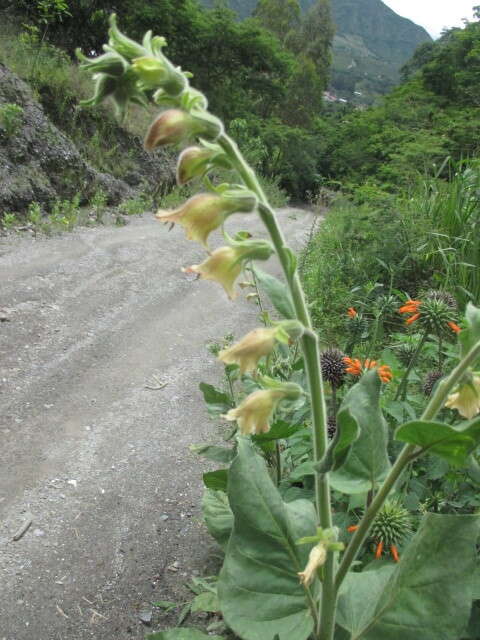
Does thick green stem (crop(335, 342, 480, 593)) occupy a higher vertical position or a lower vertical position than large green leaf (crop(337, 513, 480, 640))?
higher

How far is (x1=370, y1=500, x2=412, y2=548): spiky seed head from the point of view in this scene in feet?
5.96

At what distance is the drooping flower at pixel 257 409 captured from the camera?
Answer: 4.00 ft

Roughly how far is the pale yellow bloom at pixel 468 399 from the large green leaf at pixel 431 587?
263mm

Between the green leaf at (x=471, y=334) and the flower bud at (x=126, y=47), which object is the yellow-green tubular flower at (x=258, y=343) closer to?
the green leaf at (x=471, y=334)

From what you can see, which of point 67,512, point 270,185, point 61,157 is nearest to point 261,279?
point 67,512

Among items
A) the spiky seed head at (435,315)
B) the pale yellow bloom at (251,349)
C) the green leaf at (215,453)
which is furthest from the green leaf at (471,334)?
the green leaf at (215,453)

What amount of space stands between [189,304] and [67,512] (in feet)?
12.0

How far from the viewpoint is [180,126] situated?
1.18 metres

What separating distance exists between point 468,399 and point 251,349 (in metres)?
0.57

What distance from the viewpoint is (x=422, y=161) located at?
9.93m

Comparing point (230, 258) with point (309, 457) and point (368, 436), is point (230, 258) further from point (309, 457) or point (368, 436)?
point (309, 457)

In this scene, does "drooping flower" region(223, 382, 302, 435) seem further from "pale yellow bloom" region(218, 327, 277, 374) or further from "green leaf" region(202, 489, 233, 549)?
"green leaf" region(202, 489, 233, 549)

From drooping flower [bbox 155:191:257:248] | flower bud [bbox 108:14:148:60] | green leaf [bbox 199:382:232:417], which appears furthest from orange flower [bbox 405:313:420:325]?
flower bud [bbox 108:14:148:60]

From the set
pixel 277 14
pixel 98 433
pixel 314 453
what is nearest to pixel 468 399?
pixel 314 453
